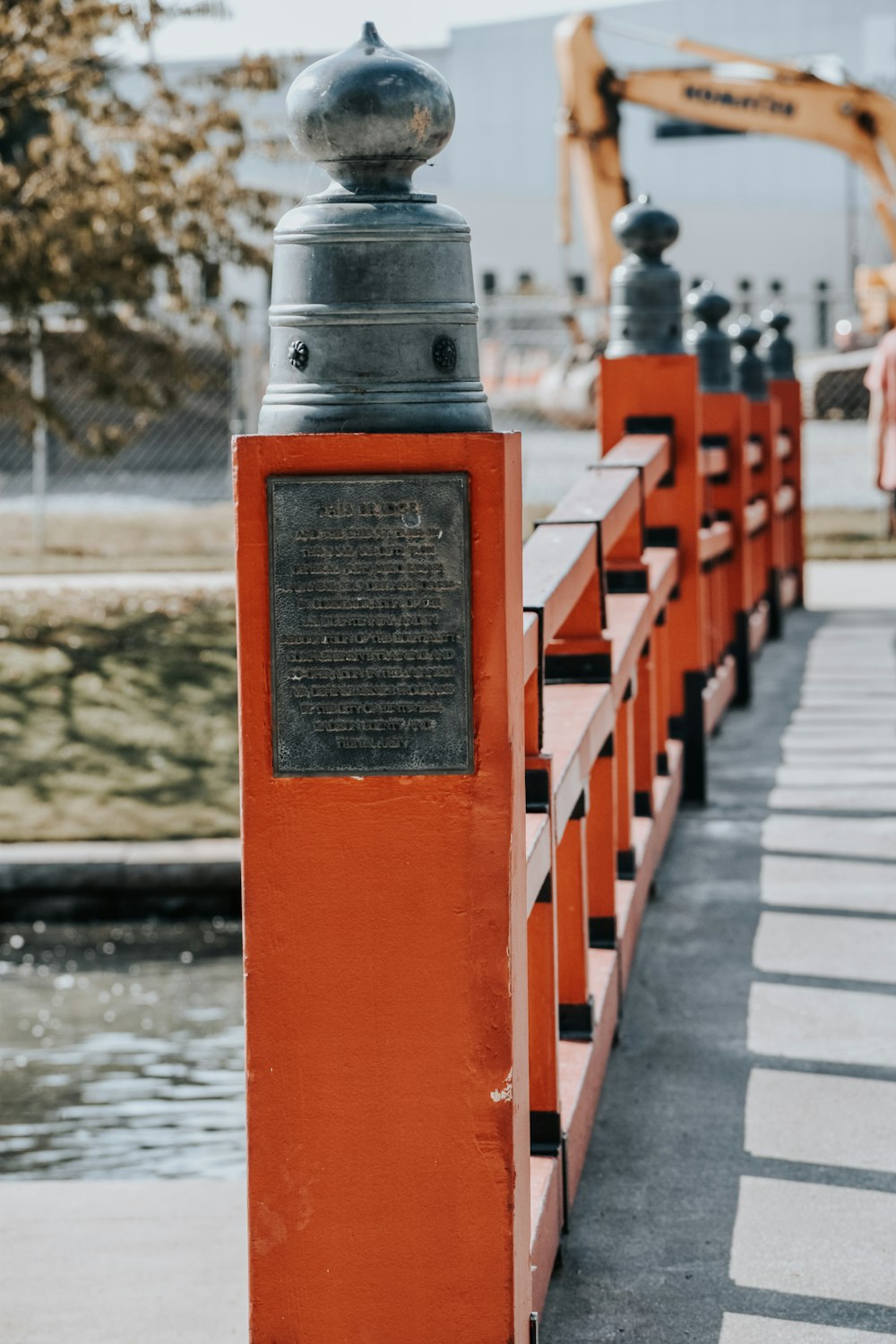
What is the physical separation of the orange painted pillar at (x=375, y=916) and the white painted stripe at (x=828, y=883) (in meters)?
3.19

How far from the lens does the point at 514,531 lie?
2576 millimetres

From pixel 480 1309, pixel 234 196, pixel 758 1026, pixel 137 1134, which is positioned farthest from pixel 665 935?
pixel 234 196

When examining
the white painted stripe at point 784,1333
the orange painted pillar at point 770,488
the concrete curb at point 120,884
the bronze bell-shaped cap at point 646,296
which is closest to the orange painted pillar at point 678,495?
the bronze bell-shaped cap at point 646,296

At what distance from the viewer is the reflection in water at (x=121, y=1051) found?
491cm

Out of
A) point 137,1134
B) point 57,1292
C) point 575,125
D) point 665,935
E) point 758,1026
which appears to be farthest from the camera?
point 575,125

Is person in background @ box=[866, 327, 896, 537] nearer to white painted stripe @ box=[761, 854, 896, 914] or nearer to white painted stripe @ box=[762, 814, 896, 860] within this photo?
white painted stripe @ box=[762, 814, 896, 860]

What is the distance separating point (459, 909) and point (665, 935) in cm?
298

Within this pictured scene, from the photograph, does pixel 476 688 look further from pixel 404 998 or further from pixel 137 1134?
pixel 137 1134

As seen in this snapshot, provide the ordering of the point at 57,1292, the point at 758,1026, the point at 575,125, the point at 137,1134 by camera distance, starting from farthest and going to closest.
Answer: the point at 575,125, the point at 137,1134, the point at 758,1026, the point at 57,1292

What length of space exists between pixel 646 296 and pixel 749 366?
4.30 metres

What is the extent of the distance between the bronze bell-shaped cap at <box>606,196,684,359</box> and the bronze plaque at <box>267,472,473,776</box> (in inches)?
159

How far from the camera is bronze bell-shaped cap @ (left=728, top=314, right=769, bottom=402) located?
10.5 m

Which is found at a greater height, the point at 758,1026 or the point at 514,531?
the point at 514,531

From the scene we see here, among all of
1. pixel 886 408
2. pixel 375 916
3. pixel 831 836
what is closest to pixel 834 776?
pixel 831 836
